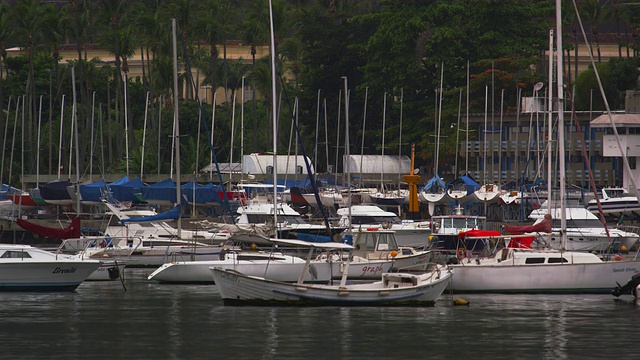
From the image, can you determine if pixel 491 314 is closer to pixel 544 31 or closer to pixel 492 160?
pixel 492 160

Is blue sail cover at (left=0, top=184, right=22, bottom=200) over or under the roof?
under

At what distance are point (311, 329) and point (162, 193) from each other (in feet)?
163

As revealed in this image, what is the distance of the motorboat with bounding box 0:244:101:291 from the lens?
170ft

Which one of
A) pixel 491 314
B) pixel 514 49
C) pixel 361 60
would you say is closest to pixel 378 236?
pixel 491 314

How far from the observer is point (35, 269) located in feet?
171

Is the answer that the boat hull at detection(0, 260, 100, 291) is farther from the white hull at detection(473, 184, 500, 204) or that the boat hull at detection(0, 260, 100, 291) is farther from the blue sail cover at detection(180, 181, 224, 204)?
the white hull at detection(473, 184, 500, 204)

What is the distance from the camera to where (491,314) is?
45.2 m

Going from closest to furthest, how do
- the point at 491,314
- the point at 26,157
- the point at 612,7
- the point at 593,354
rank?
the point at 593,354 → the point at 491,314 → the point at 26,157 → the point at 612,7

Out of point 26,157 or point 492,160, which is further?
point 26,157

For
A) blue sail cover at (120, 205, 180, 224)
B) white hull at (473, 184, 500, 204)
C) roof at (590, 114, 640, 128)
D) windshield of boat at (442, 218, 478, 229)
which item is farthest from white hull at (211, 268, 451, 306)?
roof at (590, 114, 640, 128)

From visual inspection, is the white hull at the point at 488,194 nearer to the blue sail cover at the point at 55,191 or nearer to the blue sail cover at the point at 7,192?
the blue sail cover at the point at 55,191

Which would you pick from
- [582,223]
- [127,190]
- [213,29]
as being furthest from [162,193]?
[213,29]

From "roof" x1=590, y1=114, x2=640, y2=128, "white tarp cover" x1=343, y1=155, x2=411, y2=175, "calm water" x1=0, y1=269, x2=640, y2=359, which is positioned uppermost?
"roof" x1=590, y1=114, x2=640, y2=128

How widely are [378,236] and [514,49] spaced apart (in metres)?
66.9
